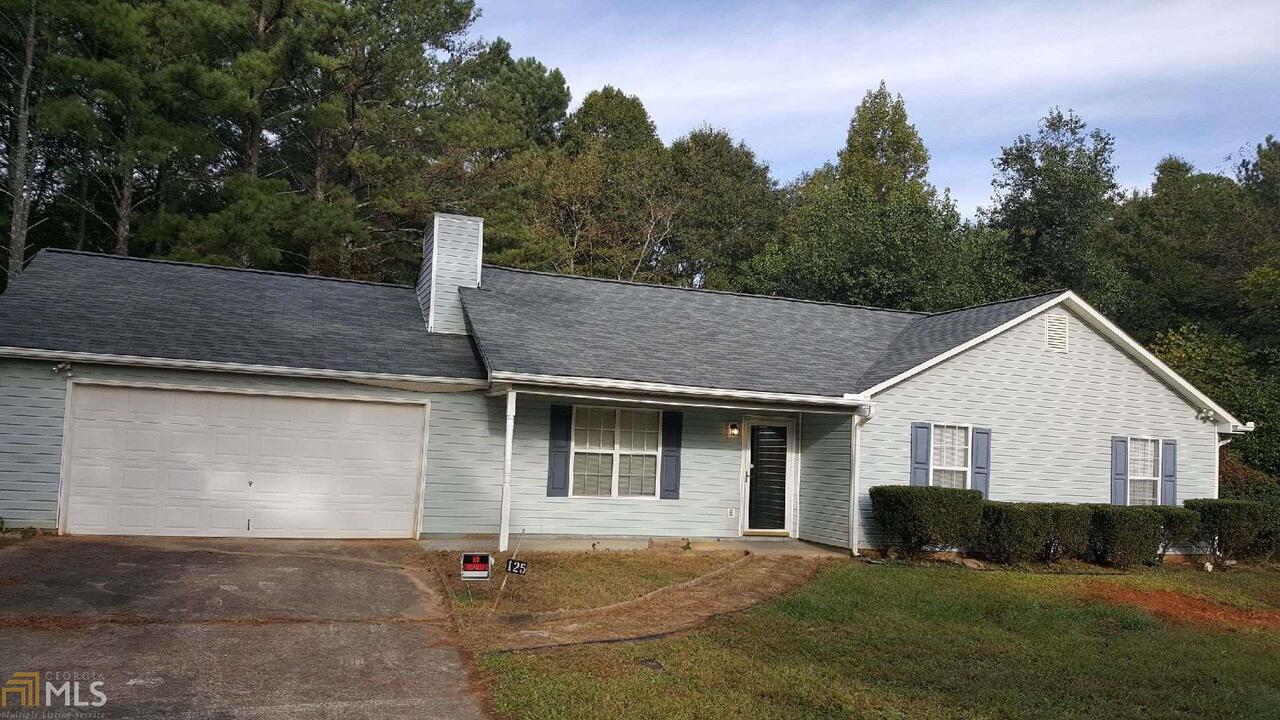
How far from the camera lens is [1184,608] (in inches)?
431

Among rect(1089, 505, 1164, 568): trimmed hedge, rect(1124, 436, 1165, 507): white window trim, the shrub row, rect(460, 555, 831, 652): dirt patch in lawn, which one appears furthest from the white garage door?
rect(1124, 436, 1165, 507): white window trim

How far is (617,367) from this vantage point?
43.5ft

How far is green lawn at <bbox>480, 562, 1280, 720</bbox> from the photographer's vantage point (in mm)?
6438

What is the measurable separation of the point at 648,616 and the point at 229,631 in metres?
3.84

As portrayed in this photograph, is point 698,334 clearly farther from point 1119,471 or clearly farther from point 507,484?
point 1119,471

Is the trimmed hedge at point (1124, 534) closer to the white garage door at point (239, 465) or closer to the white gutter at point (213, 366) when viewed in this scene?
the white gutter at point (213, 366)

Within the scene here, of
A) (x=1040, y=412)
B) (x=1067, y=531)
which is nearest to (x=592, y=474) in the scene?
(x=1067, y=531)

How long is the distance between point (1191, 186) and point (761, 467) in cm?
3376

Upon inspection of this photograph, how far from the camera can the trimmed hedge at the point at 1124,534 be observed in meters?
14.1

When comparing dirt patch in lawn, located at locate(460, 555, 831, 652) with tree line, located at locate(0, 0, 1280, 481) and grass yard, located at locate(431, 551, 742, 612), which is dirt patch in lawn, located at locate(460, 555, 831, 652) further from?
tree line, located at locate(0, 0, 1280, 481)

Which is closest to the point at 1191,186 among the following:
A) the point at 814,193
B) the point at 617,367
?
the point at 814,193

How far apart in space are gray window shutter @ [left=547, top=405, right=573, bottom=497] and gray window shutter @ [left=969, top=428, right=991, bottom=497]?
20.7 feet

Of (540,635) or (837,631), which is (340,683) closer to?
(540,635)

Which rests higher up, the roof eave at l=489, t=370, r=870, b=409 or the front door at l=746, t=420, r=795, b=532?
the roof eave at l=489, t=370, r=870, b=409
